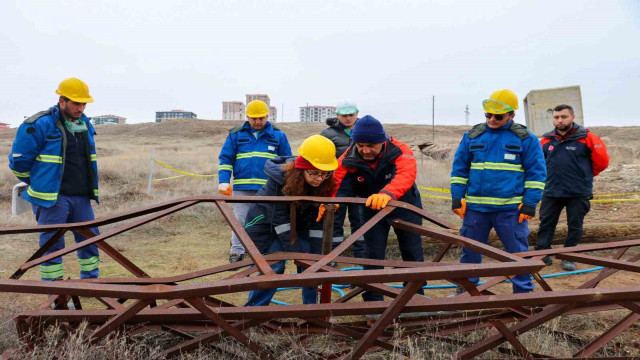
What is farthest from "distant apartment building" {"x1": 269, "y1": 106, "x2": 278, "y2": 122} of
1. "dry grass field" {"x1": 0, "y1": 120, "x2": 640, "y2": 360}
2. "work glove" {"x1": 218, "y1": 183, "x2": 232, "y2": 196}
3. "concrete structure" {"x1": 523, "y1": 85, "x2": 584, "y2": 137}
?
"work glove" {"x1": 218, "y1": 183, "x2": 232, "y2": 196}

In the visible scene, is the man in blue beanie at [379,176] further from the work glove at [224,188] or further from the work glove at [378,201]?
the work glove at [224,188]

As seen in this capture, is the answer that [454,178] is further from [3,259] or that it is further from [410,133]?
[410,133]

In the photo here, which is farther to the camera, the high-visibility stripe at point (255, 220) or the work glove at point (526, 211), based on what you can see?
the work glove at point (526, 211)

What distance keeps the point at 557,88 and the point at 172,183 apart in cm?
1034

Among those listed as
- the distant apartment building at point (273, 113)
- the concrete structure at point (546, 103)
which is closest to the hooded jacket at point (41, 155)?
the concrete structure at point (546, 103)

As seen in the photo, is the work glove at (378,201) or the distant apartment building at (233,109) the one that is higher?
the distant apartment building at (233,109)

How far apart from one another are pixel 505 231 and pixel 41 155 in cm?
411

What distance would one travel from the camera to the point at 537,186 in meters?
3.70

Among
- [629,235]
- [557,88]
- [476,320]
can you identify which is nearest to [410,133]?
[557,88]

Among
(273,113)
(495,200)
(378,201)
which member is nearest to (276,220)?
(378,201)

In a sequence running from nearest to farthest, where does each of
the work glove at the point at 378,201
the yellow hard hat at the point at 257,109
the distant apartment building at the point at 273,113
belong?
1. the work glove at the point at 378,201
2. the yellow hard hat at the point at 257,109
3. the distant apartment building at the point at 273,113

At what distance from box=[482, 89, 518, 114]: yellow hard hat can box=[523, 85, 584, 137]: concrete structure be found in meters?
7.54

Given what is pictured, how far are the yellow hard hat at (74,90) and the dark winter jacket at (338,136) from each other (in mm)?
2418

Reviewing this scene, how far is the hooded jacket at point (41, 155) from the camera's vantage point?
3.78m
